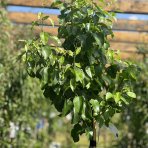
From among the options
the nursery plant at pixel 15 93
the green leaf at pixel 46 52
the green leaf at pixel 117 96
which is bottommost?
the nursery plant at pixel 15 93

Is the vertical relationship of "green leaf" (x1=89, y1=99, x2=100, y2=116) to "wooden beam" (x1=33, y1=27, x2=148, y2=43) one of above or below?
above

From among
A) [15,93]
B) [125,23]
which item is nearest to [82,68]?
[15,93]

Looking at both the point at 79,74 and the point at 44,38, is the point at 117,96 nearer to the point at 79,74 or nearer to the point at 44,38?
the point at 79,74

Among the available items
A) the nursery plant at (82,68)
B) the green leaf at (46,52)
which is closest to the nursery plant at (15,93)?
the nursery plant at (82,68)

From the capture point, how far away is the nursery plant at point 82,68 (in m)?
2.83

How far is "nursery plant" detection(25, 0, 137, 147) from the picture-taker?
9.27 feet

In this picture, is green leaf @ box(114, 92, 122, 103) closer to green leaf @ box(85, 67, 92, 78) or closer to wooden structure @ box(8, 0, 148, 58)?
green leaf @ box(85, 67, 92, 78)

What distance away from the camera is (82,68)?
294 cm

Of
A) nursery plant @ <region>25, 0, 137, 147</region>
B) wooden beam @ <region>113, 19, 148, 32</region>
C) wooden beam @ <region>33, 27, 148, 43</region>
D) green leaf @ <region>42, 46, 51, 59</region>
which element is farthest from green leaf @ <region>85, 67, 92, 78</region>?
wooden beam @ <region>33, 27, 148, 43</region>

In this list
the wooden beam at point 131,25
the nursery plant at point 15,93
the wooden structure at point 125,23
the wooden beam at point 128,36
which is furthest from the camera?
the wooden beam at point 128,36

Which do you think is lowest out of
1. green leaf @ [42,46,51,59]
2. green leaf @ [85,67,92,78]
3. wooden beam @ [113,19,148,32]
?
wooden beam @ [113,19,148,32]

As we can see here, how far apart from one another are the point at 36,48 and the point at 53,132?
26.0 ft

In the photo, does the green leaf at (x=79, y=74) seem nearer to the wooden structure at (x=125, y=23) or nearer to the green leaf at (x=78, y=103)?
the green leaf at (x=78, y=103)

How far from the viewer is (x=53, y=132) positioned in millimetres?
10641
